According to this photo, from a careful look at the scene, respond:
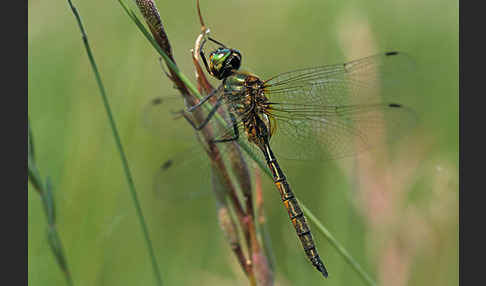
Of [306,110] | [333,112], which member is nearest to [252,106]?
[306,110]

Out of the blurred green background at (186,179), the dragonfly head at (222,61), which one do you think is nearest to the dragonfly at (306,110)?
the dragonfly head at (222,61)

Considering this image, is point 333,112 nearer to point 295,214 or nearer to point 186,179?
point 295,214

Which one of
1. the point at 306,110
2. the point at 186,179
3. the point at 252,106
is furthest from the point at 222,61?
the point at 186,179

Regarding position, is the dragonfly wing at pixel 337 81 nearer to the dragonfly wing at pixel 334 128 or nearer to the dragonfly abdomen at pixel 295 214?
the dragonfly wing at pixel 334 128

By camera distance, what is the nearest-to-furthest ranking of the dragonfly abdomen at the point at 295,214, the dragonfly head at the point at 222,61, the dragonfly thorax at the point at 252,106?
the dragonfly abdomen at the point at 295,214 → the dragonfly head at the point at 222,61 → the dragonfly thorax at the point at 252,106

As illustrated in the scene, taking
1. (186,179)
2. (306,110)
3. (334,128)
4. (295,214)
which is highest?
(306,110)

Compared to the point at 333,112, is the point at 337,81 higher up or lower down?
higher up

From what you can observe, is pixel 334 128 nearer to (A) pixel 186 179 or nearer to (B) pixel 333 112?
(B) pixel 333 112

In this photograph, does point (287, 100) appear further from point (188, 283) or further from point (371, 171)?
point (188, 283)

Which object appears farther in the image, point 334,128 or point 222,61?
point 334,128
